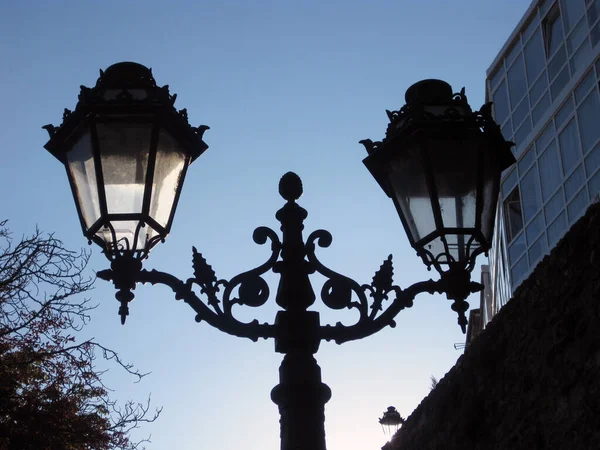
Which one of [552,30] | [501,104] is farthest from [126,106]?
[501,104]

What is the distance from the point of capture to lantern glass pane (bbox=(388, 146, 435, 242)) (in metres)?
3.91

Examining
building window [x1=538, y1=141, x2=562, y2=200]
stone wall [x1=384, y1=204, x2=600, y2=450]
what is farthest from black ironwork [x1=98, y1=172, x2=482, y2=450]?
building window [x1=538, y1=141, x2=562, y2=200]

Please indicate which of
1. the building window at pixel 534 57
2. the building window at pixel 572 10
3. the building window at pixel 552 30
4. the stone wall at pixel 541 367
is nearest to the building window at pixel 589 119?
the building window at pixel 572 10

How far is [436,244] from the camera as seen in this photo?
3.92 metres

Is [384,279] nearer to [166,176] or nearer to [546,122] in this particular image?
[166,176]

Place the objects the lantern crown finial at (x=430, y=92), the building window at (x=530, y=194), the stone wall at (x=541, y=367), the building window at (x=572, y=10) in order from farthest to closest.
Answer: the building window at (x=530, y=194)
the building window at (x=572, y=10)
the stone wall at (x=541, y=367)
the lantern crown finial at (x=430, y=92)

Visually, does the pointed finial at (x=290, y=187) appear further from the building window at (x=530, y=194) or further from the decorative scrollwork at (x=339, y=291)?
the building window at (x=530, y=194)

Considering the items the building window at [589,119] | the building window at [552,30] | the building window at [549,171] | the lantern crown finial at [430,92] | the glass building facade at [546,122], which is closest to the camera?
the lantern crown finial at [430,92]

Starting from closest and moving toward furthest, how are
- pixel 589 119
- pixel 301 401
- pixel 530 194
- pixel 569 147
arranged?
pixel 301 401, pixel 589 119, pixel 569 147, pixel 530 194

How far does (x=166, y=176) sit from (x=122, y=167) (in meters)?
0.22

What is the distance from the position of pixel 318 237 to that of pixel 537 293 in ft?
14.5

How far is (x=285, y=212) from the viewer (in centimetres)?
412

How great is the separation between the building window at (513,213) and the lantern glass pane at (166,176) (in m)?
19.2

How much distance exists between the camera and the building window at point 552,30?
20.8 m
